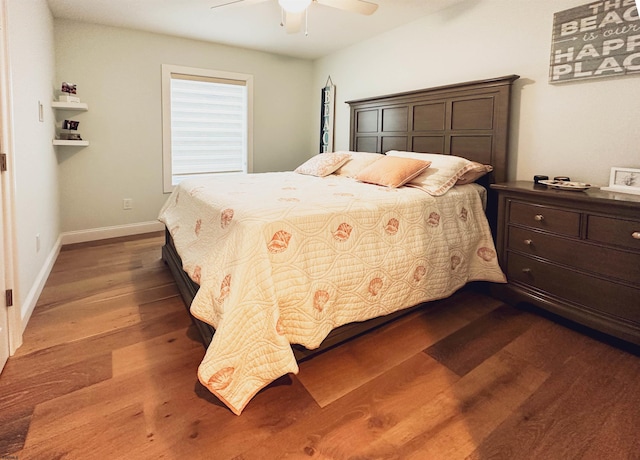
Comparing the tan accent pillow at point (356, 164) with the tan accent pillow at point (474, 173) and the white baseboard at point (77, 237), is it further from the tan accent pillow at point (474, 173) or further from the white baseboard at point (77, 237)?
the white baseboard at point (77, 237)

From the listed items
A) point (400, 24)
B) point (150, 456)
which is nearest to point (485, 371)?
point (150, 456)

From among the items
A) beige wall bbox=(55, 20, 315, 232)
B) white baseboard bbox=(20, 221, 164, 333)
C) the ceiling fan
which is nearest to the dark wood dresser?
the ceiling fan

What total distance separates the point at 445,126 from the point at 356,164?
2.76ft

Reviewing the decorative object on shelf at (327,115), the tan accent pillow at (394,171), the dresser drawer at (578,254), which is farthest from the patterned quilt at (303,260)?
the decorative object on shelf at (327,115)

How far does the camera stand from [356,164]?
3369 mm

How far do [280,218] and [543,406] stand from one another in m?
1.37

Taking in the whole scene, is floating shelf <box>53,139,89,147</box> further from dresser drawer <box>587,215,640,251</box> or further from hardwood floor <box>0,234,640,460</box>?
dresser drawer <box>587,215,640,251</box>

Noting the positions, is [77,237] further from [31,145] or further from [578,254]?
[578,254]

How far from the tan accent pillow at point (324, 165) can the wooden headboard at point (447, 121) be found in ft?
2.00

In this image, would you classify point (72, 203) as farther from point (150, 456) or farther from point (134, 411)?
point (150, 456)

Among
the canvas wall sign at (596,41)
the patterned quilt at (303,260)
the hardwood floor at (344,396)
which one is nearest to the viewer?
the hardwood floor at (344,396)

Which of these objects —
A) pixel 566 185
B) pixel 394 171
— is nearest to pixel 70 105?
pixel 394 171

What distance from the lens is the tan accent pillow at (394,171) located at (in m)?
2.62

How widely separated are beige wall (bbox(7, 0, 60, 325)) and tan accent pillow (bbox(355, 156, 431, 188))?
219 centimetres
